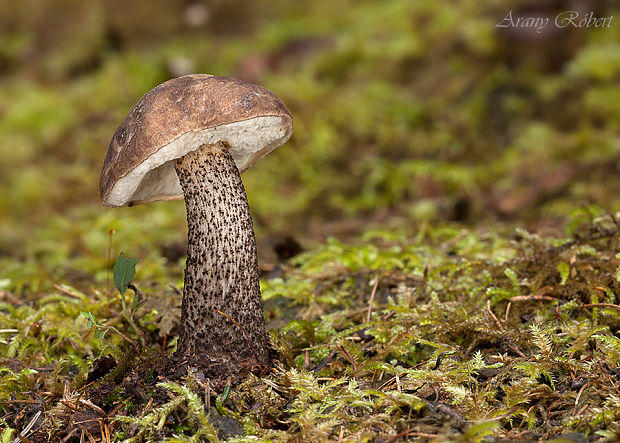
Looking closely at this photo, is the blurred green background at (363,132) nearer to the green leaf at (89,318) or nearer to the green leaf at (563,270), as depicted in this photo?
the green leaf at (563,270)

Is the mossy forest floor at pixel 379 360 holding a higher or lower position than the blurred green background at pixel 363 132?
lower

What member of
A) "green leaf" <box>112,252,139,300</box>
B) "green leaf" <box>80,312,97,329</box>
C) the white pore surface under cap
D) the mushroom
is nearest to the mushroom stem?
the mushroom

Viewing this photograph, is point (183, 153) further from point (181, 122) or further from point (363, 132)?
point (363, 132)

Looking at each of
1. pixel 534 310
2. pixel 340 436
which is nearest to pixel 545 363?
pixel 534 310

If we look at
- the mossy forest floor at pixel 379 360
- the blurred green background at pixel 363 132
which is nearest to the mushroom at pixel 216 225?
the mossy forest floor at pixel 379 360

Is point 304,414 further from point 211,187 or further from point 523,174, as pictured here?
point 523,174

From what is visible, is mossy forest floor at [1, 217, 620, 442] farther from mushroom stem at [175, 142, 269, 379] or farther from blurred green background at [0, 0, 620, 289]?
blurred green background at [0, 0, 620, 289]
